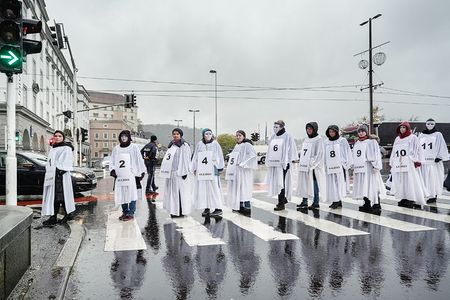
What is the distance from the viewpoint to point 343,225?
7.22m

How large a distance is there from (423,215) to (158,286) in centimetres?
620

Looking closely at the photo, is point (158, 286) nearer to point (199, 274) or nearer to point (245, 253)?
point (199, 274)

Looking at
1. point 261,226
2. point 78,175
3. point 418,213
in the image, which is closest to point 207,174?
point 261,226

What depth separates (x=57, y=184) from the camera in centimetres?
782

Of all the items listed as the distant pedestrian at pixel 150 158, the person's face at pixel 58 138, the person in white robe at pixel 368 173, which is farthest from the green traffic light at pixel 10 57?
the distant pedestrian at pixel 150 158

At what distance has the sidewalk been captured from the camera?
12.8 ft

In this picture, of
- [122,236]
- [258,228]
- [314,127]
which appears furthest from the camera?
[314,127]

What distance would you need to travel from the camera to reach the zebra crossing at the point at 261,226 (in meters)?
6.21

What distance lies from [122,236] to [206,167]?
8.29 ft

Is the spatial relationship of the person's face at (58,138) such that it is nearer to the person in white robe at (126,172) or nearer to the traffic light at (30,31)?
the person in white robe at (126,172)

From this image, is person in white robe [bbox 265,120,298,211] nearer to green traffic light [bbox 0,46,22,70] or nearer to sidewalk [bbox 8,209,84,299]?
sidewalk [bbox 8,209,84,299]

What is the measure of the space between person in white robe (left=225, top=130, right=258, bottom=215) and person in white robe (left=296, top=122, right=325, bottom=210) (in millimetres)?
1232

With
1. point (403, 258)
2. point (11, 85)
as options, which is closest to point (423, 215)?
point (403, 258)

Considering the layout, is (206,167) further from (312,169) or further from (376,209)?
(376,209)
